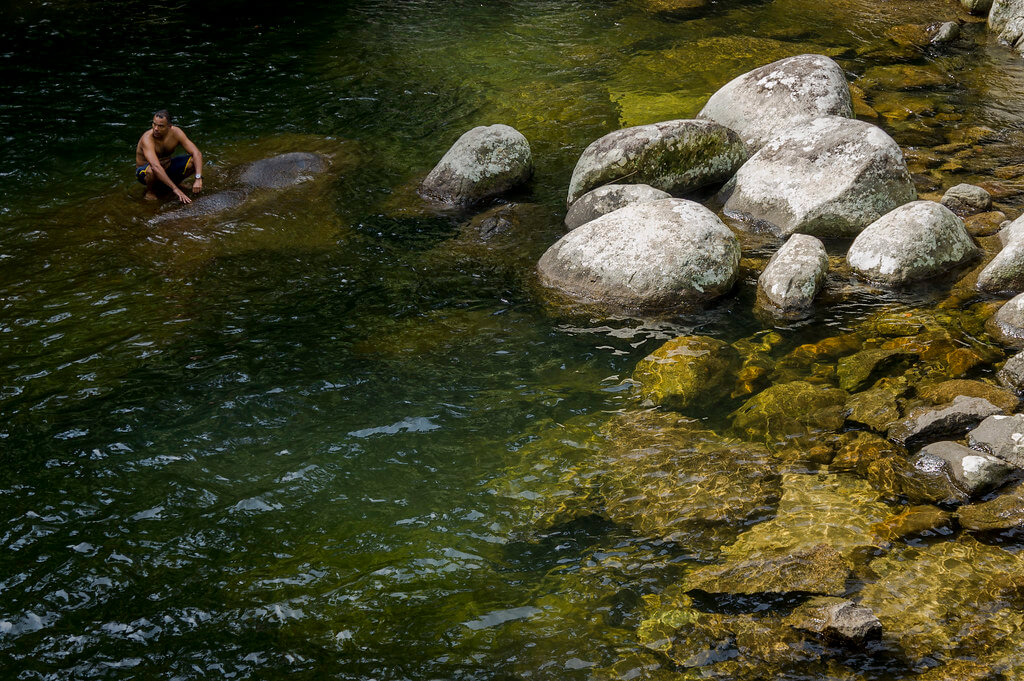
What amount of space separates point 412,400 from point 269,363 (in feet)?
5.83

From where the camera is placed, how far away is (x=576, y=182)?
12.2 m

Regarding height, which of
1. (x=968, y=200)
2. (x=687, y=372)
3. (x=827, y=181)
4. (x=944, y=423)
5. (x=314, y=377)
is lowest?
(x=944, y=423)

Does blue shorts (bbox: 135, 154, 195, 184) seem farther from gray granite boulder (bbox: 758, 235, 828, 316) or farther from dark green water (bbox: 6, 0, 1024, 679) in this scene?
gray granite boulder (bbox: 758, 235, 828, 316)

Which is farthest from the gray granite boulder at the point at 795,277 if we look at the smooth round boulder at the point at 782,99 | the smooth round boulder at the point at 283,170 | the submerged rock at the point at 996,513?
the smooth round boulder at the point at 283,170

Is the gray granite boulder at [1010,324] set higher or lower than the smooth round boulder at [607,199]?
lower

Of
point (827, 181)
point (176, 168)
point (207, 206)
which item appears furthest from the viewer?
point (176, 168)

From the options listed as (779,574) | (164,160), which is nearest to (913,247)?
(779,574)

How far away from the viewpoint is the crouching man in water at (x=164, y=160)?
12.4m

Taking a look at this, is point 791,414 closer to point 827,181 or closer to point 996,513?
point 996,513

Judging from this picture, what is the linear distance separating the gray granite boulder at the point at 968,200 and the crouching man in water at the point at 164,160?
36.1ft

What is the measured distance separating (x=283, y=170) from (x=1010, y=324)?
10.5 metres

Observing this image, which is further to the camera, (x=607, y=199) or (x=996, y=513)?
(x=607, y=199)

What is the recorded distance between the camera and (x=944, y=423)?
285 inches

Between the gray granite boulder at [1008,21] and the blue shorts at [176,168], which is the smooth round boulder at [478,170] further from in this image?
the gray granite boulder at [1008,21]
